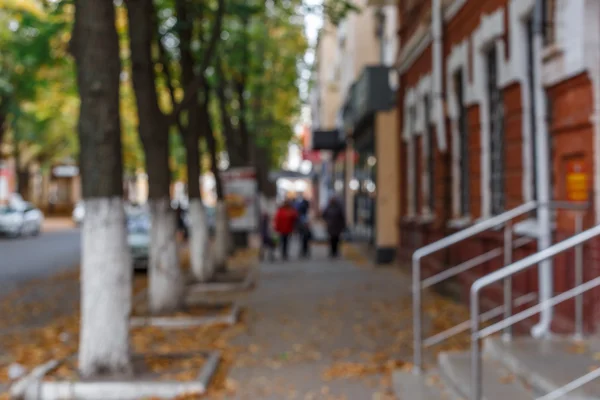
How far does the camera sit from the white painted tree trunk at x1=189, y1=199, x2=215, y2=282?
15.1 m

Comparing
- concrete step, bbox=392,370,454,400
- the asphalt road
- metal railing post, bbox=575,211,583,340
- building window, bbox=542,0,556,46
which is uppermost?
building window, bbox=542,0,556,46

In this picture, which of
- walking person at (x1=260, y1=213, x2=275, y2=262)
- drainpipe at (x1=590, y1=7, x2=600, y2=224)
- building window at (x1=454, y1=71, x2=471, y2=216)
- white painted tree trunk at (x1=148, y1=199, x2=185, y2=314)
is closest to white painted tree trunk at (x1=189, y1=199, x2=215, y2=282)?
white painted tree trunk at (x1=148, y1=199, x2=185, y2=314)

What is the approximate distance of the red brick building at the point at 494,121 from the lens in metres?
7.62

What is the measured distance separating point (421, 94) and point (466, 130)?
10.7 feet

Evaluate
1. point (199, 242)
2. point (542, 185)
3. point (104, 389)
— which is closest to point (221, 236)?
point (199, 242)

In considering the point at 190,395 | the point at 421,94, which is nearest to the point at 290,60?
the point at 421,94

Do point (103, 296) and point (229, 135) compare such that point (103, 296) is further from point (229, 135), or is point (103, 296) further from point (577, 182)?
point (229, 135)

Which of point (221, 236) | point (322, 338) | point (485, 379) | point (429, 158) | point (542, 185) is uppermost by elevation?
point (429, 158)

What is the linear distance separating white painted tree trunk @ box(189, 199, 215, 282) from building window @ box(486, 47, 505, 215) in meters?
5.88

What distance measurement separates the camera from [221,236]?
714 inches

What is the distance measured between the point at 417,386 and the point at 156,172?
18.8ft

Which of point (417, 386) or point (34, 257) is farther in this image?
point (34, 257)

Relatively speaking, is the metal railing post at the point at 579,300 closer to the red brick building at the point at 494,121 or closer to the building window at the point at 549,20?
the red brick building at the point at 494,121

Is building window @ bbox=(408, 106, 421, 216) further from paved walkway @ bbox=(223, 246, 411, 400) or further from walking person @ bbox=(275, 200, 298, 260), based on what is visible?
walking person @ bbox=(275, 200, 298, 260)
